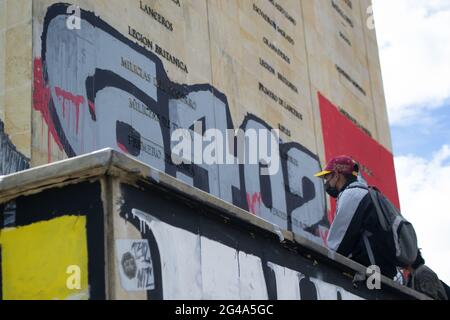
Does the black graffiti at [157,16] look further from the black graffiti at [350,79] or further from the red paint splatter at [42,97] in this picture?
the black graffiti at [350,79]

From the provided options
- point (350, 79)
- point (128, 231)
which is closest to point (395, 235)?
point (128, 231)

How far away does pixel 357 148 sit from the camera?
44.9ft

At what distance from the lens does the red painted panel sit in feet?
40.5

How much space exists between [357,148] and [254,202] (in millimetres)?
4754

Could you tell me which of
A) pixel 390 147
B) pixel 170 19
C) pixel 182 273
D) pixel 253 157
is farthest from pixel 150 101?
pixel 390 147

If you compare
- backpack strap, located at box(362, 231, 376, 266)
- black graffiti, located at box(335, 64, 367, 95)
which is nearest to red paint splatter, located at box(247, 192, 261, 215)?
backpack strap, located at box(362, 231, 376, 266)

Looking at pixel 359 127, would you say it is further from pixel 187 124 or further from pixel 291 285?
pixel 291 285

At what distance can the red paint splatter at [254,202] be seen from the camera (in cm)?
923

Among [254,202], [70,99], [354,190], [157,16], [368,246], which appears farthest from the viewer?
[254,202]

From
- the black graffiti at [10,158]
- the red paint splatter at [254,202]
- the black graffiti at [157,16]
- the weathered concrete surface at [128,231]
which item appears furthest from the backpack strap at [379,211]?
the red paint splatter at [254,202]

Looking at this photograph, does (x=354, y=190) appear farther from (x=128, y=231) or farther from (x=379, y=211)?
(x=128, y=231)

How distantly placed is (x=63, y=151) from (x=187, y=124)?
2.14 m

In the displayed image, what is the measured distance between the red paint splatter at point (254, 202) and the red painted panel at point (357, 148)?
2492 mm

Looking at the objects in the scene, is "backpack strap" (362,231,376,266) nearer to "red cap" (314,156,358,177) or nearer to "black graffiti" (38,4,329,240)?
"red cap" (314,156,358,177)
